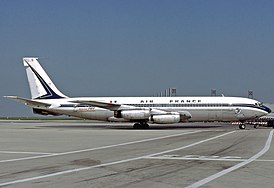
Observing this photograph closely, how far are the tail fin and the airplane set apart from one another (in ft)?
2.77

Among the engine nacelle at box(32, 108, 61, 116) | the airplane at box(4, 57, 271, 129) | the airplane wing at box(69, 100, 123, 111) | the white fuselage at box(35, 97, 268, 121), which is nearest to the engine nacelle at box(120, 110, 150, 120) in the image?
the airplane at box(4, 57, 271, 129)

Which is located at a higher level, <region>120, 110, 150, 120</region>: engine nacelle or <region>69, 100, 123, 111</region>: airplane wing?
<region>69, 100, 123, 111</region>: airplane wing

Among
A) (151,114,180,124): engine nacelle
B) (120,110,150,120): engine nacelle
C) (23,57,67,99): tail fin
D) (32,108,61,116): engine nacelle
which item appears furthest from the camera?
(23,57,67,99): tail fin

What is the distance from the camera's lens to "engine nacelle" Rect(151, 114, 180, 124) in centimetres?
4538

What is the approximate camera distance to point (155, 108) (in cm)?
4766

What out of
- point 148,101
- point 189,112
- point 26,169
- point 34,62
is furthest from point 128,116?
point 26,169

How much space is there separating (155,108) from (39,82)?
1509cm

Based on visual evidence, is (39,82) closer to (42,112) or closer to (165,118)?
(42,112)

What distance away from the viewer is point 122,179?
11016 millimetres

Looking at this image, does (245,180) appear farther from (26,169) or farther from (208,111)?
(208,111)

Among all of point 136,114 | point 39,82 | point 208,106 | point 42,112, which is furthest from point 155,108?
point 39,82

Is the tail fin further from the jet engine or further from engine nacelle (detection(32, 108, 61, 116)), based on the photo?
the jet engine

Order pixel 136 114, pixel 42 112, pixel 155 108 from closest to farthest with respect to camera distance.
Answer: pixel 136 114 < pixel 155 108 < pixel 42 112

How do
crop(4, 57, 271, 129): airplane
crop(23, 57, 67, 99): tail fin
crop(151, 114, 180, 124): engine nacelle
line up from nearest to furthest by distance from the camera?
crop(151, 114, 180, 124): engine nacelle
crop(4, 57, 271, 129): airplane
crop(23, 57, 67, 99): tail fin
